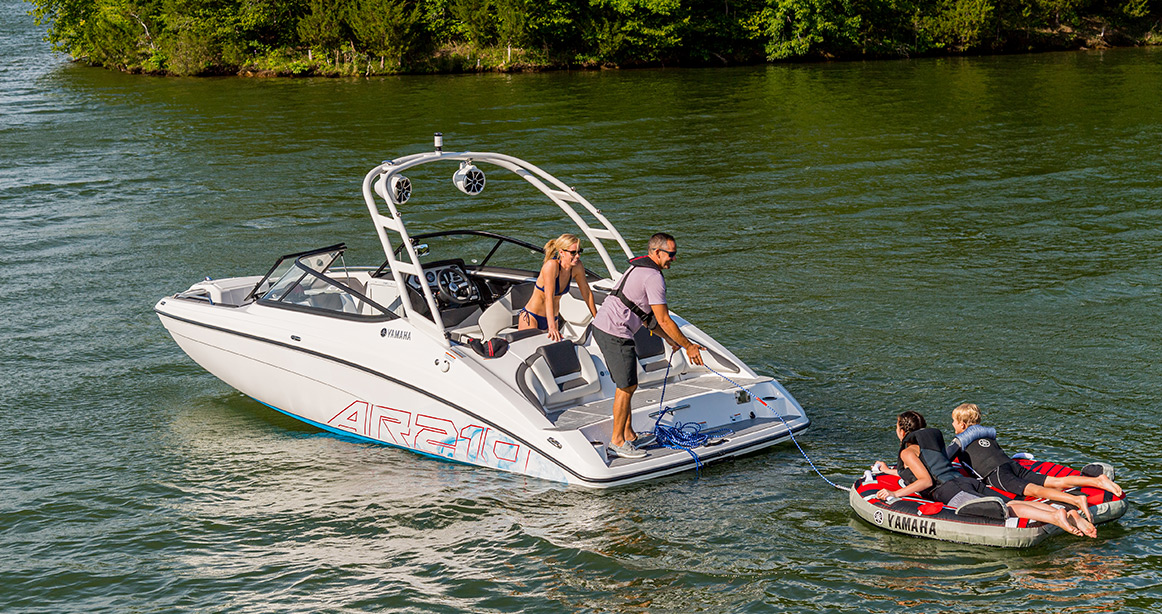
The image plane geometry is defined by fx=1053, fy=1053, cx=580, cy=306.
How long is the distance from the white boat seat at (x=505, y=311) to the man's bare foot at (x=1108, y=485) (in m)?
5.29

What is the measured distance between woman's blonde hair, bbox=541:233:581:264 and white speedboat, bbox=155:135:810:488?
0.55m

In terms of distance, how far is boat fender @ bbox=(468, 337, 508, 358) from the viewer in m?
9.18

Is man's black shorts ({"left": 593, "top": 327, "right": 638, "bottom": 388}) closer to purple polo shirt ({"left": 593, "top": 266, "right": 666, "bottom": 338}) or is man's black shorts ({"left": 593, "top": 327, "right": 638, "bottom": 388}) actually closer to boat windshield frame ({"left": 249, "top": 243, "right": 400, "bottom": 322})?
purple polo shirt ({"left": 593, "top": 266, "right": 666, "bottom": 338})

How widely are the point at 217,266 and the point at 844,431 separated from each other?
10.7m

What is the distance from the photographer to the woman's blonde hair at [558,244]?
9562mm

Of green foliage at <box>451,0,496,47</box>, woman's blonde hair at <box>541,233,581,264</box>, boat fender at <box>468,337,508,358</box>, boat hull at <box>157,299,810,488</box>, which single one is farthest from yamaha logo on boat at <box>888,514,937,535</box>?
green foliage at <box>451,0,496,47</box>

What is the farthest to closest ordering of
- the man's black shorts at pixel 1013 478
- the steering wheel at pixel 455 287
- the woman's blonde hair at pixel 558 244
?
the steering wheel at pixel 455 287 < the woman's blonde hair at pixel 558 244 < the man's black shorts at pixel 1013 478

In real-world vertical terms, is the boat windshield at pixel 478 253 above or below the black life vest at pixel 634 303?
below

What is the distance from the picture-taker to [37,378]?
11.9 meters

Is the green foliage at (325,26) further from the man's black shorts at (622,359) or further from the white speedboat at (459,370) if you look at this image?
the man's black shorts at (622,359)

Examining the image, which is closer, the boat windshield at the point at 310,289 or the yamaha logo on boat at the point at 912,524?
the yamaha logo on boat at the point at 912,524

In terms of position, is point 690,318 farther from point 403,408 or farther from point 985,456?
point 985,456

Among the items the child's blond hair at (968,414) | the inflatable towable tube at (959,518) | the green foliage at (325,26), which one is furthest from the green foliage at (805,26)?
the inflatable towable tube at (959,518)

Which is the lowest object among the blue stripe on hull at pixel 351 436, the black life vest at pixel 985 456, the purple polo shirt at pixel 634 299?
the blue stripe on hull at pixel 351 436
